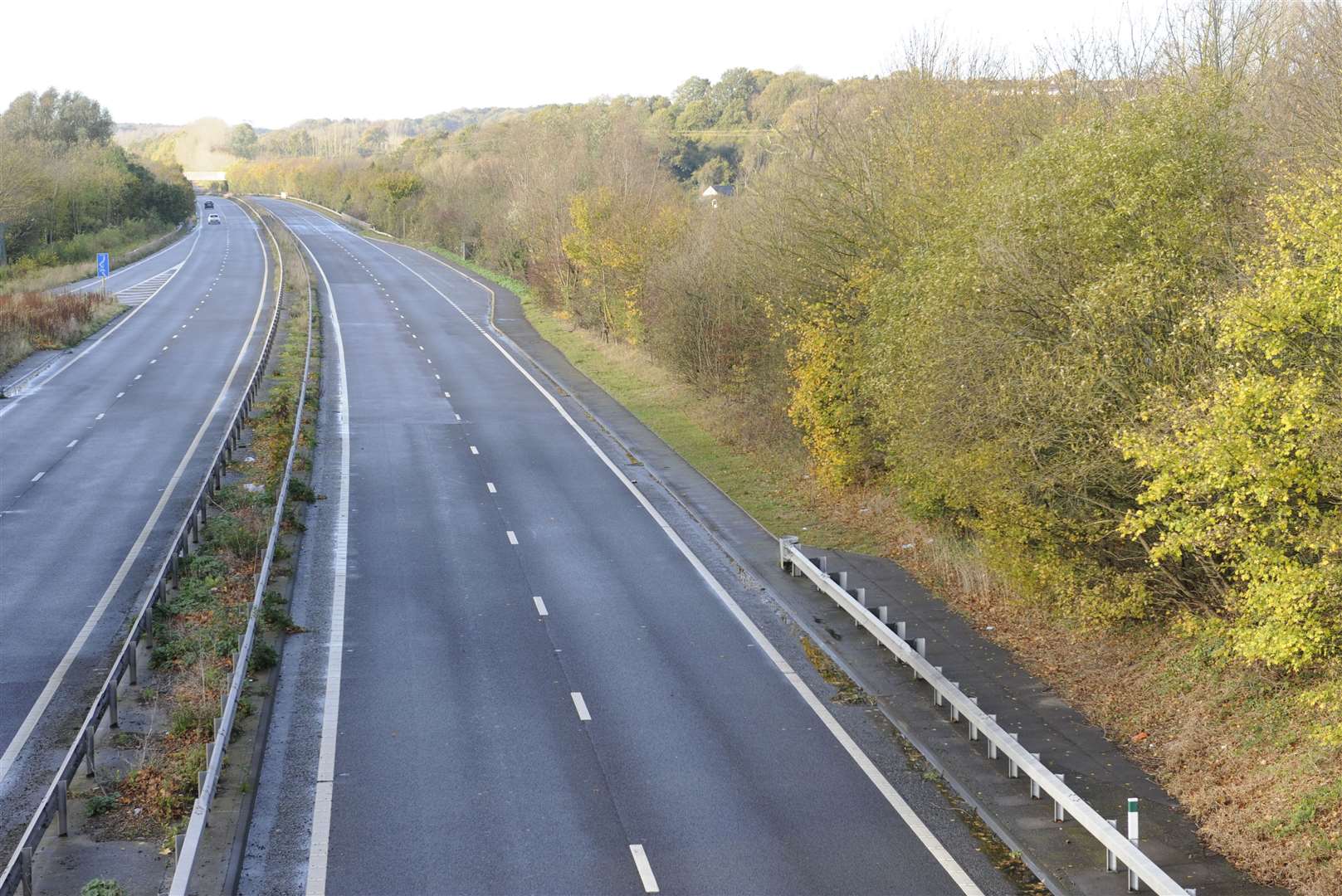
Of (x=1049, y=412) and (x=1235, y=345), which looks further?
(x=1049, y=412)

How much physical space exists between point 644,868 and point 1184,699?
7323 millimetres

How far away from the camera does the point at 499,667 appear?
1844 centimetres

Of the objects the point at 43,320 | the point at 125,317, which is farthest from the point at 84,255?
the point at 43,320

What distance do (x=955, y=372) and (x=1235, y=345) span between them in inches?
224

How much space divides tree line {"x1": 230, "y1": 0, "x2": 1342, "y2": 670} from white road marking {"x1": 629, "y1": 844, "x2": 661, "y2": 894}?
20.6 ft

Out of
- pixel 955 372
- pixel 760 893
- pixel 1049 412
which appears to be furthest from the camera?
pixel 955 372

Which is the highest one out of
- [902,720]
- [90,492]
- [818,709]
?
[902,720]

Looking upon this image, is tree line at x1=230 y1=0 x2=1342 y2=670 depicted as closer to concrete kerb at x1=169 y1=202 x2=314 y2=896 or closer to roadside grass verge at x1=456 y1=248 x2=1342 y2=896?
roadside grass verge at x1=456 y1=248 x2=1342 y2=896

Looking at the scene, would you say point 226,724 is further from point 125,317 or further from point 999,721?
point 125,317

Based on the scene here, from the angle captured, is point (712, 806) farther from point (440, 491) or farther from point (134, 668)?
point (440, 491)

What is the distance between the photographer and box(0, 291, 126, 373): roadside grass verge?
2015 inches

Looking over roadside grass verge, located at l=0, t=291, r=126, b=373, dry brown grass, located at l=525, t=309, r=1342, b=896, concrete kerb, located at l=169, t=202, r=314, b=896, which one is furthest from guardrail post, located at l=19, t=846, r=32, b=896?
roadside grass verge, located at l=0, t=291, r=126, b=373

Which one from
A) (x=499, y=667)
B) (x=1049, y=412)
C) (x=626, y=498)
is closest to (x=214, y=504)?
(x=626, y=498)

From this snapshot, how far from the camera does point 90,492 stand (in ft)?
95.9
